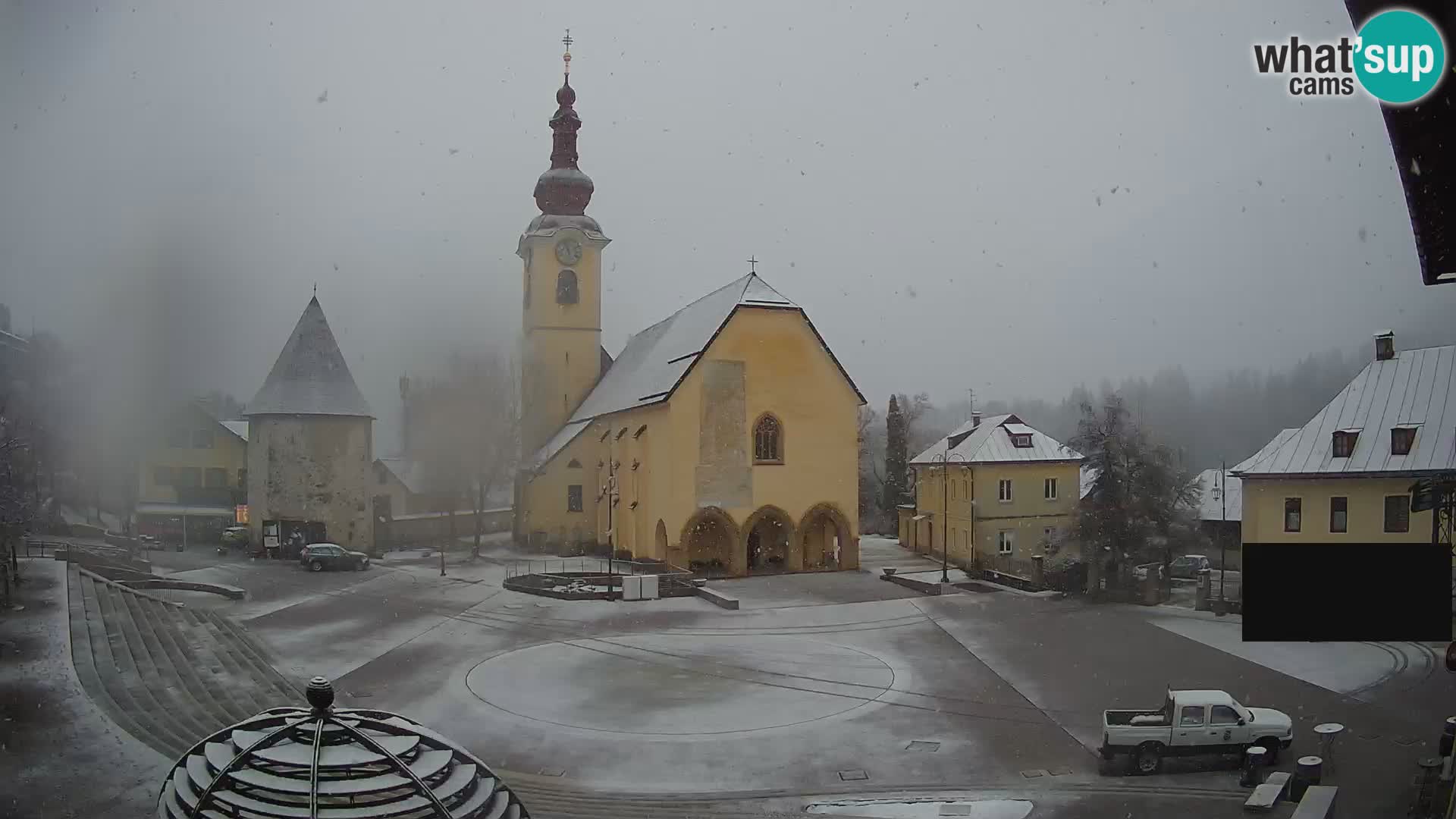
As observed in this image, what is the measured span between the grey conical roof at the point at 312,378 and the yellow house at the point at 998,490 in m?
7.37

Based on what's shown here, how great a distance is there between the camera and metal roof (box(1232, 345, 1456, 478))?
20.9 ft

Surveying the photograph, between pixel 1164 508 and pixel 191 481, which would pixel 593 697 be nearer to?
pixel 191 481

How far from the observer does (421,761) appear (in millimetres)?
3156

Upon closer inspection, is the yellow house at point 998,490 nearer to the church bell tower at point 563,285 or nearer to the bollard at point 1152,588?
the bollard at point 1152,588

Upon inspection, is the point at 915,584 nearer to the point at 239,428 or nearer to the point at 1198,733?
the point at 1198,733

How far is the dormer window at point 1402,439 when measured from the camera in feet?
20.9

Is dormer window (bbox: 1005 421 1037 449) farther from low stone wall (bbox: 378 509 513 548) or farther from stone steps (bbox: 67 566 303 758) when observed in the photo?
stone steps (bbox: 67 566 303 758)

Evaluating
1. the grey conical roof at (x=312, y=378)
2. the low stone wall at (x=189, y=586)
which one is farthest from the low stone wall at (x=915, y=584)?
the low stone wall at (x=189, y=586)

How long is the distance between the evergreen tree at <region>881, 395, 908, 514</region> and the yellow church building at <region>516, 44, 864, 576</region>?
4106mm

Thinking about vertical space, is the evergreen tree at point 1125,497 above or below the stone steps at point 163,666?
above

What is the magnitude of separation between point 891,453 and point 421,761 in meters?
12.0

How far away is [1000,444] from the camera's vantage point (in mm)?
11703

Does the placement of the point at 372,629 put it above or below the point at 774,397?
below

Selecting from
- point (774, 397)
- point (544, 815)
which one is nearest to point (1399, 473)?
point (544, 815)
